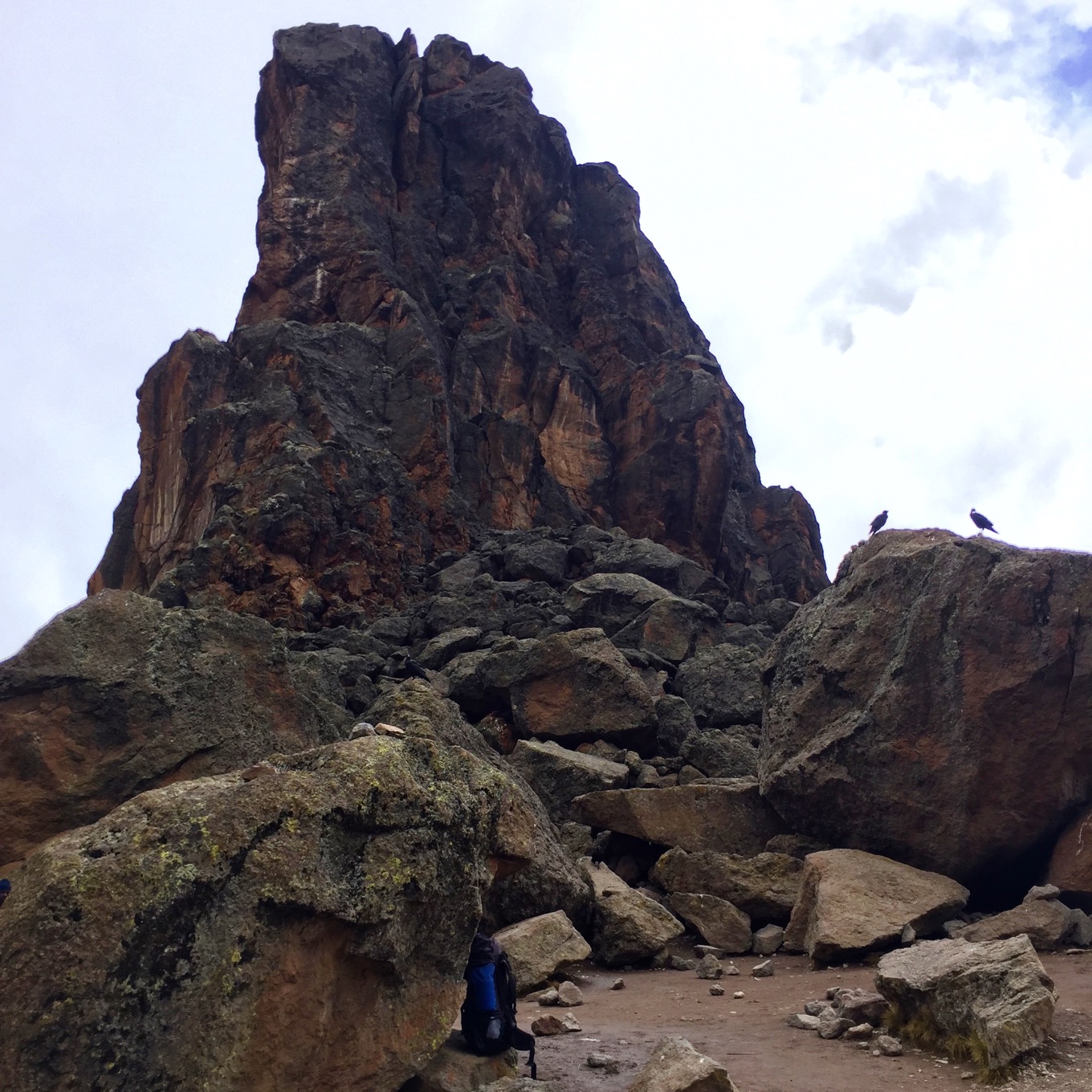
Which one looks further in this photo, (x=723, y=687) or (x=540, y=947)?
(x=723, y=687)

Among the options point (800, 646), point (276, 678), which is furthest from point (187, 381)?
point (800, 646)

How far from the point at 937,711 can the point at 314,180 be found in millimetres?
59780

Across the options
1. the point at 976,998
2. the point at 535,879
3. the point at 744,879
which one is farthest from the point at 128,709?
the point at 976,998

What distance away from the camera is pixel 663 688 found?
30.8m

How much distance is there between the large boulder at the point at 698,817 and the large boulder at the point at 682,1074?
33.7 feet

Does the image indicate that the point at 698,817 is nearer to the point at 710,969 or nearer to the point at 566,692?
the point at 710,969

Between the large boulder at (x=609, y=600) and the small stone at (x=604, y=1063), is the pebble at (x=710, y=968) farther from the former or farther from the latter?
the large boulder at (x=609, y=600)

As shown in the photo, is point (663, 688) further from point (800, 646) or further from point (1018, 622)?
point (1018, 622)

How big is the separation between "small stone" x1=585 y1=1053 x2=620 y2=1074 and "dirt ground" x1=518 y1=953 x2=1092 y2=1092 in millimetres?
72

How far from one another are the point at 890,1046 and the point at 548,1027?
322 cm

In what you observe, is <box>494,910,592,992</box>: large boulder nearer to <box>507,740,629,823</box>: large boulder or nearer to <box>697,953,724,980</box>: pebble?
<box>697,953,724,980</box>: pebble

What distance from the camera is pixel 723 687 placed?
95.0ft

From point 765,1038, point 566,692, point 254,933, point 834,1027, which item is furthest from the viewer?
point 566,692

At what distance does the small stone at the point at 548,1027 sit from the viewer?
977cm
